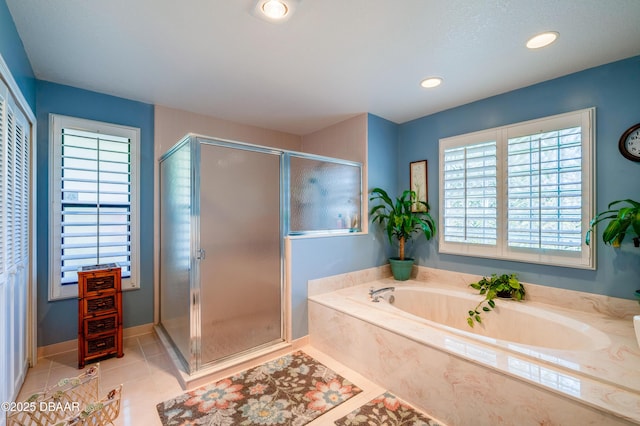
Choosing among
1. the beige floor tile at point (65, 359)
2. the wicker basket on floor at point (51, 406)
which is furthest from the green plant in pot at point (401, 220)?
the beige floor tile at point (65, 359)

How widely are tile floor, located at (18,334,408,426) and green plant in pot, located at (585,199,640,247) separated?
1897 millimetres

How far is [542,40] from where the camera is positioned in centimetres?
178

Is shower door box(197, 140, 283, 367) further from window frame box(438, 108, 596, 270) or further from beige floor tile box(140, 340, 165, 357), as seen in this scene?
window frame box(438, 108, 596, 270)

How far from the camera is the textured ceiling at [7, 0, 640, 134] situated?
1.52 meters

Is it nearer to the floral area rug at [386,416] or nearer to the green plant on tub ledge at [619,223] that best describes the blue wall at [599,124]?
the green plant on tub ledge at [619,223]

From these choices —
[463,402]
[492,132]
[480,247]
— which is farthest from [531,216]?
[463,402]

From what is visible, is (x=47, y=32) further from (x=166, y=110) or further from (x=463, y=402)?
(x=463, y=402)

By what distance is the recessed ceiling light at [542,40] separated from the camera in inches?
67.5

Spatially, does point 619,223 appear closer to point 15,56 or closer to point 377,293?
point 377,293

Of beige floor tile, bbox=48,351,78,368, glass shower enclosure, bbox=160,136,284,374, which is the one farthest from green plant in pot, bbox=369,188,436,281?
beige floor tile, bbox=48,351,78,368

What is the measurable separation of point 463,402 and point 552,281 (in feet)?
4.89

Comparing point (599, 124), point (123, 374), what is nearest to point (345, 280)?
point (123, 374)

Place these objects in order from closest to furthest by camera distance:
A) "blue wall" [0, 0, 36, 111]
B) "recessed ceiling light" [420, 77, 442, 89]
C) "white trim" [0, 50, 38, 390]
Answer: "blue wall" [0, 0, 36, 111] → "white trim" [0, 50, 38, 390] → "recessed ceiling light" [420, 77, 442, 89]

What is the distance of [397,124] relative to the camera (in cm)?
343
